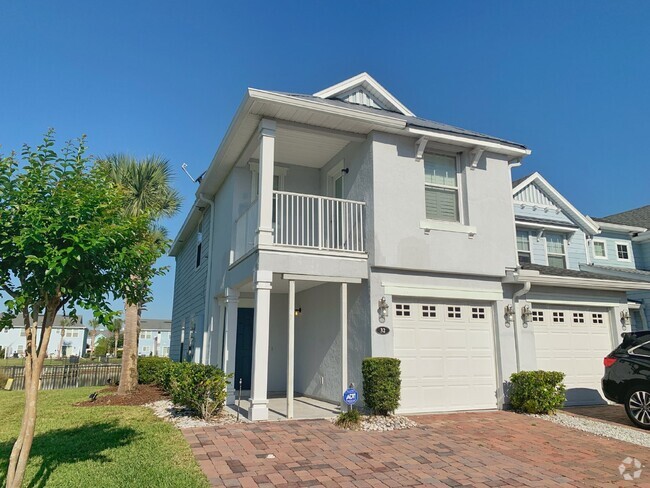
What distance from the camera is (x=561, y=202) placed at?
16984mm

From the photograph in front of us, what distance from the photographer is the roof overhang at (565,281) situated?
32.1ft

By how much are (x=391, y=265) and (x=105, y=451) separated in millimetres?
5907

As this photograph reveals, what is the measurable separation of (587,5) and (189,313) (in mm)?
15572

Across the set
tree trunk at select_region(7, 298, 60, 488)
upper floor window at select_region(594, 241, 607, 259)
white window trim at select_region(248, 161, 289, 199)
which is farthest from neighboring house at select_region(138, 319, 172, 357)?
tree trunk at select_region(7, 298, 60, 488)

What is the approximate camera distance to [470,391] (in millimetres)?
9273

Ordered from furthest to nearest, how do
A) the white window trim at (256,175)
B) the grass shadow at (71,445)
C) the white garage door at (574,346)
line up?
the white window trim at (256,175), the white garage door at (574,346), the grass shadow at (71,445)

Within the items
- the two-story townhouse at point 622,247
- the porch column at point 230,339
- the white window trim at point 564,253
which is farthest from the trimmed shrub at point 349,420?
the two-story townhouse at point 622,247

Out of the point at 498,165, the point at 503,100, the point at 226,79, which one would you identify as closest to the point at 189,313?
the point at 226,79

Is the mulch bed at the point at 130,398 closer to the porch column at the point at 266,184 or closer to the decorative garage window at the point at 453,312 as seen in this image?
A: the porch column at the point at 266,184

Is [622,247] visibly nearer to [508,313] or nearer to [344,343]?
[508,313]

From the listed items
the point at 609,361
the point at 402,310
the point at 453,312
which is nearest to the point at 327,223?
the point at 402,310

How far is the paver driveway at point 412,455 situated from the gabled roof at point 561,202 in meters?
11.5

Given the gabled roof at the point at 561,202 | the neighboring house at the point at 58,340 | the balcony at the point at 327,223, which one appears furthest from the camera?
the neighboring house at the point at 58,340

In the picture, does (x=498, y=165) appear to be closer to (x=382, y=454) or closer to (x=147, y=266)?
(x=382, y=454)
